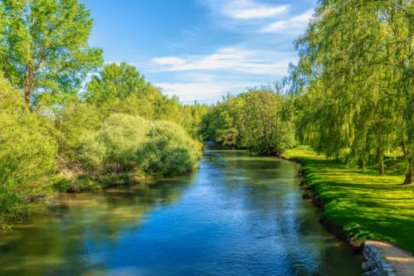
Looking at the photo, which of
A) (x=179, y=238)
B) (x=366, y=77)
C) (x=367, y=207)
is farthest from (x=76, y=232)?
(x=366, y=77)

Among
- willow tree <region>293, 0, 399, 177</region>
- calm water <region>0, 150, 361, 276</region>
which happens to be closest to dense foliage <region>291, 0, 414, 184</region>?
willow tree <region>293, 0, 399, 177</region>

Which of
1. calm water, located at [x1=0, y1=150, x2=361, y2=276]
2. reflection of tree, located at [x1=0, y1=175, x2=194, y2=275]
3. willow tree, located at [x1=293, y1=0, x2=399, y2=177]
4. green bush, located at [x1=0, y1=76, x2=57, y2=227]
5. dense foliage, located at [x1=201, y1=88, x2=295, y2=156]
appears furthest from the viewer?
dense foliage, located at [x1=201, y1=88, x2=295, y2=156]

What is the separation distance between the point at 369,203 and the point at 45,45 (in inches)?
1539

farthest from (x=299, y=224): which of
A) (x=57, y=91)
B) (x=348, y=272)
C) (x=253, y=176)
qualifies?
(x=57, y=91)

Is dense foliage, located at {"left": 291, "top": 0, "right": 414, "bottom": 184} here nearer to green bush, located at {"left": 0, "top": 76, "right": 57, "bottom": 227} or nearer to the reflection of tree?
the reflection of tree

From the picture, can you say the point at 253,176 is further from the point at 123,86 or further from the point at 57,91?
the point at 123,86

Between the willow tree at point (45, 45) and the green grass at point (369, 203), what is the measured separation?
32.9 metres

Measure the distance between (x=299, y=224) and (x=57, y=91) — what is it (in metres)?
33.9

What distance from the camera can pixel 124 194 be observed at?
40688 mm

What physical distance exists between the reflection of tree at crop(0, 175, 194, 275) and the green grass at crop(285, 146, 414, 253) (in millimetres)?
15034

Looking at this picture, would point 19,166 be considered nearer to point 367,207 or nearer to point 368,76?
point 368,76

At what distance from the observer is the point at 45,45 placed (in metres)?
43.4

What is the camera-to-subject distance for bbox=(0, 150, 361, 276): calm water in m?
19.6

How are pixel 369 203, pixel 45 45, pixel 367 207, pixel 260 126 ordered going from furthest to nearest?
pixel 260 126
pixel 45 45
pixel 369 203
pixel 367 207
